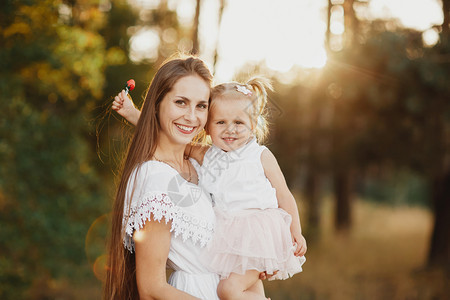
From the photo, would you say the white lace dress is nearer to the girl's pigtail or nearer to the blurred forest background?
the girl's pigtail

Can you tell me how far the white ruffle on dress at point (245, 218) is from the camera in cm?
246

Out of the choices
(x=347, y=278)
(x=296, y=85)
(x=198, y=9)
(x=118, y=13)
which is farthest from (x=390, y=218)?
(x=198, y=9)

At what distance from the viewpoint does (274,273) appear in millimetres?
2633

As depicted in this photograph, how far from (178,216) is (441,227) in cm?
922

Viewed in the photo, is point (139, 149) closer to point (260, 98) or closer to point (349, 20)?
point (260, 98)

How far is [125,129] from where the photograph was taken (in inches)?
211

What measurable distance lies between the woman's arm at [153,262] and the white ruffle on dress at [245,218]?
307 mm

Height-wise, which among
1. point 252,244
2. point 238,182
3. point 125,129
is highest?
point 125,129

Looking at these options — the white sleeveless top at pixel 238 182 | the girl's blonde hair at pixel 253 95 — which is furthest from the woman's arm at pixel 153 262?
the girl's blonde hair at pixel 253 95

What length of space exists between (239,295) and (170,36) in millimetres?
18344

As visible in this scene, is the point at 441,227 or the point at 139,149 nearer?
the point at 139,149

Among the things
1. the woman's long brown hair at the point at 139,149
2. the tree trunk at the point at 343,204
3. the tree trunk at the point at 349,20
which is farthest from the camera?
the tree trunk at the point at 343,204

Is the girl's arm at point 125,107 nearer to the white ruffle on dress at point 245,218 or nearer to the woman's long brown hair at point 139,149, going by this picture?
the woman's long brown hair at point 139,149

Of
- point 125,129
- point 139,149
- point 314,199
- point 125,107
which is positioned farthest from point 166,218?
point 314,199
